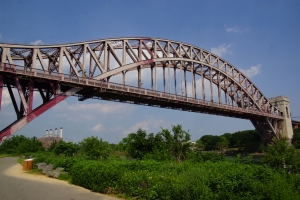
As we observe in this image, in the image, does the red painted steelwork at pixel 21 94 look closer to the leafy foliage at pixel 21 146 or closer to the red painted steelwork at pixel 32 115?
the red painted steelwork at pixel 32 115

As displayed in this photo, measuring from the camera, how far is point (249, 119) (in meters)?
63.9

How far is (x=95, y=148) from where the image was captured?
82.5 feet

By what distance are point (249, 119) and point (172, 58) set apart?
31.6m

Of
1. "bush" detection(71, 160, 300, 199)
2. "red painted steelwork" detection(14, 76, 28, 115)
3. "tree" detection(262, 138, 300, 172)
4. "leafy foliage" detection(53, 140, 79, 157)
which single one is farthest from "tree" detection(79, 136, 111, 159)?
"tree" detection(262, 138, 300, 172)

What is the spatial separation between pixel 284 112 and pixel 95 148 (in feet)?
209

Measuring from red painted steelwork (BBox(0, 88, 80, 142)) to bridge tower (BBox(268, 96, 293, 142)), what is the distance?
204 feet

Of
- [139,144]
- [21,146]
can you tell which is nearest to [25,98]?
[139,144]

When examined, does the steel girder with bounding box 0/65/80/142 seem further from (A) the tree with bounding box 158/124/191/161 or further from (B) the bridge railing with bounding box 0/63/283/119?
(A) the tree with bounding box 158/124/191/161

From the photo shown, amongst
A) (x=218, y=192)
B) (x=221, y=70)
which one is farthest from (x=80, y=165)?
(x=221, y=70)

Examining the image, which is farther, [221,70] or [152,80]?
[221,70]

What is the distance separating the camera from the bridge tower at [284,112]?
69812 millimetres

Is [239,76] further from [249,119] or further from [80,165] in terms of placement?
[80,165]

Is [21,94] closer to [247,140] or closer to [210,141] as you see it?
[247,140]

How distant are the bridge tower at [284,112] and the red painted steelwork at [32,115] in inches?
2448
